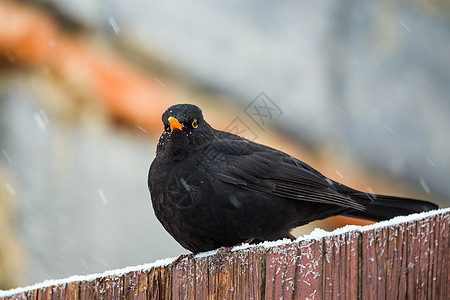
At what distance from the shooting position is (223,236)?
299 cm

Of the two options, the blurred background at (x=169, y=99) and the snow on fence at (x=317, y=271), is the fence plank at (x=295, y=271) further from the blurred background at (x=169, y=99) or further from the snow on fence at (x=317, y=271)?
the blurred background at (x=169, y=99)

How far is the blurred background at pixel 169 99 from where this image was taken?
478cm

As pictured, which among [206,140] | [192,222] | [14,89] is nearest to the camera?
[192,222]

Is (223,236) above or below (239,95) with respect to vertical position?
below

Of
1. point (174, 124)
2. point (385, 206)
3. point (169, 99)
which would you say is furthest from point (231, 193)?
point (169, 99)

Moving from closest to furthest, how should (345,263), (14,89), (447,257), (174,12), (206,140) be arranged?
(447,257), (345,263), (206,140), (14,89), (174,12)

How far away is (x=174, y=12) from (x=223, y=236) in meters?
2.65

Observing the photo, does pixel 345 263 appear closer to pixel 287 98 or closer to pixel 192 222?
pixel 192 222

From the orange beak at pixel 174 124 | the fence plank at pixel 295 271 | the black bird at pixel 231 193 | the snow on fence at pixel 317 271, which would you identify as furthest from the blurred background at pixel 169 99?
the fence plank at pixel 295 271

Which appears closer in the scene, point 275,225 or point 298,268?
point 298,268

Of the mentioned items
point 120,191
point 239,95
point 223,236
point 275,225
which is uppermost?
point 239,95

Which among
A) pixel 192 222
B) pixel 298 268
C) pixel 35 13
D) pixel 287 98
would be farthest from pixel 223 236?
pixel 35 13

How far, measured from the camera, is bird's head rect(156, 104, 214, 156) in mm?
3199

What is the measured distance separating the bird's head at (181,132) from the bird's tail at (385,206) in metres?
0.86
